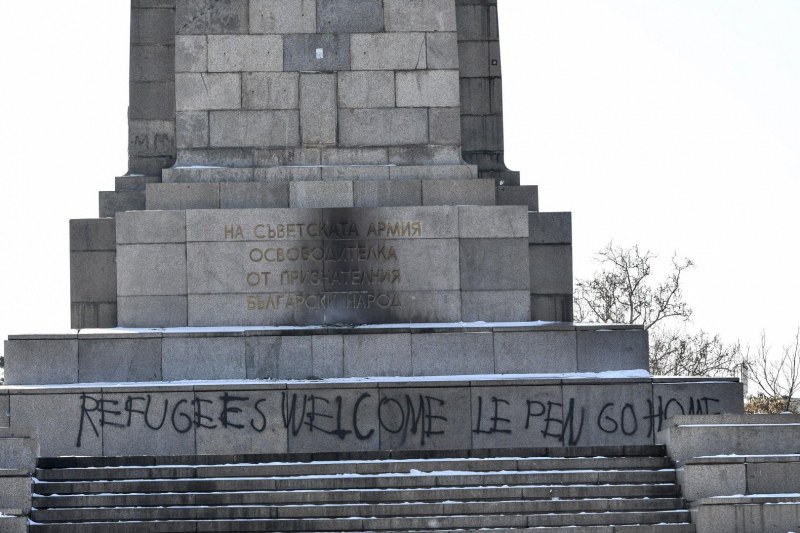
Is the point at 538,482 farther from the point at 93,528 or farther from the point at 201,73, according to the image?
the point at 201,73

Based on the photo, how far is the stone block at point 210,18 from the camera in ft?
96.1

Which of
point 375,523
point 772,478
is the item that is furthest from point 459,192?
point 772,478

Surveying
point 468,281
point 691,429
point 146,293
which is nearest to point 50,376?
point 146,293

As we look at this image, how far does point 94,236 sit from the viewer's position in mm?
28547

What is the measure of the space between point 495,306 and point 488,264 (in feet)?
2.33

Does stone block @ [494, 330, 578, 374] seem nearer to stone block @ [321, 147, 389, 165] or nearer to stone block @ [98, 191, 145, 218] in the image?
stone block @ [321, 147, 389, 165]

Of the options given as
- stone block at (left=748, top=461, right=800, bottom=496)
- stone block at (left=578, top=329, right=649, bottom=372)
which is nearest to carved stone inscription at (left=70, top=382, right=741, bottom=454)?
stone block at (left=578, top=329, right=649, bottom=372)

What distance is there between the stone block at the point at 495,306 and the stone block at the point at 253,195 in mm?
3495

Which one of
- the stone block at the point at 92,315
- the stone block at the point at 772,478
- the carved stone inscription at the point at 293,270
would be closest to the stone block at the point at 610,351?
the carved stone inscription at the point at 293,270

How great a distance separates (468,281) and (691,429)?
19.9 feet

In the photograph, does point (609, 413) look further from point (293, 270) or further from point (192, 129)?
point (192, 129)

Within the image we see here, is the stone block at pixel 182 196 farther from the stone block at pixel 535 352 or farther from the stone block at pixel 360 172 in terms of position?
the stone block at pixel 535 352

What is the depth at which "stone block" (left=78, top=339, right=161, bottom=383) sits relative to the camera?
26453 mm

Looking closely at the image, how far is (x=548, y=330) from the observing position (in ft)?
88.3
